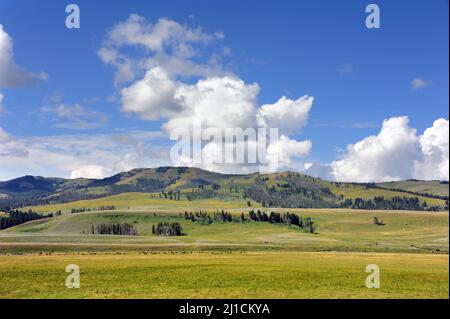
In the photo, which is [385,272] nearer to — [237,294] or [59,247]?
[237,294]

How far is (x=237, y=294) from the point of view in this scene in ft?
132

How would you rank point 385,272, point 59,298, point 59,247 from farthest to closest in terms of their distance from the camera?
1. point 59,247
2. point 385,272
3. point 59,298

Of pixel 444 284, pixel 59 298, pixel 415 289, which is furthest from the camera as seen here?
pixel 444 284

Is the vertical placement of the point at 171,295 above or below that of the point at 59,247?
above

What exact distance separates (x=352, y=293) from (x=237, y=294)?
12.4m
